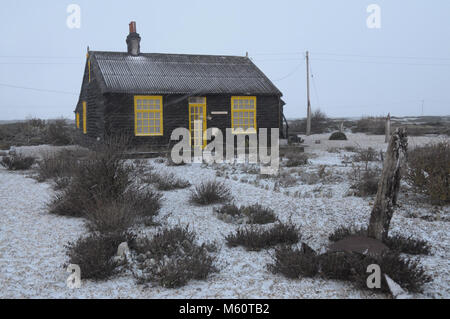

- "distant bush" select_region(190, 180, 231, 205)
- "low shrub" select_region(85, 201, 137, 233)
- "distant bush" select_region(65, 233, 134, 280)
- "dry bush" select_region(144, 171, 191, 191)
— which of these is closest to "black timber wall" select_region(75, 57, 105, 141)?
"dry bush" select_region(144, 171, 191, 191)

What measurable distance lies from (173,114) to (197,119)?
44.5 inches

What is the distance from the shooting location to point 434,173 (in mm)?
7660

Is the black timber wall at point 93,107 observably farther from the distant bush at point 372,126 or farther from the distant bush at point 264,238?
the distant bush at point 372,126

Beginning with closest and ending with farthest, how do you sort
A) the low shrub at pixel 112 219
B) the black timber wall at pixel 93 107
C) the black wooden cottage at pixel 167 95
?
the low shrub at pixel 112 219, the black wooden cottage at pixel 167 95, the black timber wall at pixel 93 107

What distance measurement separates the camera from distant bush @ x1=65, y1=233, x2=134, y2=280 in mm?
4305

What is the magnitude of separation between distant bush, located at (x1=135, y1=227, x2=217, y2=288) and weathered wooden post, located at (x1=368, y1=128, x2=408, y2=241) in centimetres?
204

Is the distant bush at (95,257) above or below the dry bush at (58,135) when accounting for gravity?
below

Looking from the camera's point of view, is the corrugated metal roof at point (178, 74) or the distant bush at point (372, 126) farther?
the distant bush at point (372, 126)

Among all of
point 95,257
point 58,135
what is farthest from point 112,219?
point 58,135

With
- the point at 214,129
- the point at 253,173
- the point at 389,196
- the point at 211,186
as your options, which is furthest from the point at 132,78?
the point at 389,196

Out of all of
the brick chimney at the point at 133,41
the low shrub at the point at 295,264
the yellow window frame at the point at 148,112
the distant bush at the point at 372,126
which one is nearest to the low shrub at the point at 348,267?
the low shrub at the point at 295,264

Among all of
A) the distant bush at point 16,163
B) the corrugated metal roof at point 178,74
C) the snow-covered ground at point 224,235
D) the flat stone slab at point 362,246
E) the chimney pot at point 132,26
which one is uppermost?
the chimney pot at point 132,26

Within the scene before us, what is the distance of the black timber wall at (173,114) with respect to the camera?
16.2m

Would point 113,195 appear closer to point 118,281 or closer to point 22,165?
point 118,281
